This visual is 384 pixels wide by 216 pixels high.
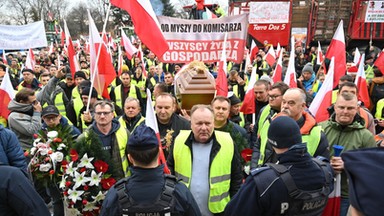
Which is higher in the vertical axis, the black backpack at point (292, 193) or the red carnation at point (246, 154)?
the black backpack at point (292, 193)

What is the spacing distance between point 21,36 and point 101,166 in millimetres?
Answer: 9079

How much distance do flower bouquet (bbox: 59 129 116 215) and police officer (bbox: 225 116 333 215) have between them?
1.39 metres

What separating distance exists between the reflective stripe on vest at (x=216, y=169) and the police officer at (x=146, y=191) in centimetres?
77

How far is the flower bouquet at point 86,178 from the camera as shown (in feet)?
10.5

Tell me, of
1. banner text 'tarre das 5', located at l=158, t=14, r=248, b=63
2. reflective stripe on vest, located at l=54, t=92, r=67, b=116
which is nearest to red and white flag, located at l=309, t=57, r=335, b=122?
banner text 'tarre das 5', located at l=158, t=14, r=248, b=63

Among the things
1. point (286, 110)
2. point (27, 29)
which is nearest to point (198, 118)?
point (286, 110)

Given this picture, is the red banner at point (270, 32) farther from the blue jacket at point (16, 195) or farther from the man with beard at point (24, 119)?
the blue jacket at point (16, 195)

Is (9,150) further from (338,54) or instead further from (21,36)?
(21,36)

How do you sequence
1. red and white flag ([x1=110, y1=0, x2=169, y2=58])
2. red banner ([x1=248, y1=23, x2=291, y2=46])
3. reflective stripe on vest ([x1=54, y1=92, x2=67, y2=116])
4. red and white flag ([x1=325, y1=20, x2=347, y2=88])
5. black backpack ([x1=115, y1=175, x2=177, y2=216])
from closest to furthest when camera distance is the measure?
black backpack ([x1=115, y1=175, x2=177, y2=216])
red and white flag ([x1=110, y1=0, x2=169, y2=58])
red and white flag ([x1=325, y1=20, x2=347, y2=88])
reflective stripe on vest ([x1=54, y1=92, x2=67, y2=116])
red banner ([x1=248, y1=23, x2=291, y2=46])

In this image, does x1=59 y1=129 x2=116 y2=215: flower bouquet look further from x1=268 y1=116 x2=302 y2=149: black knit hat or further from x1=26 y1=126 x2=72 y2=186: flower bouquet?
x1=268 y1=116 x2=302 y2=149: black knit hat

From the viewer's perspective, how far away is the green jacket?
11.4 ft

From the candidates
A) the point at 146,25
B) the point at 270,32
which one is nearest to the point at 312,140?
the point at 146,25

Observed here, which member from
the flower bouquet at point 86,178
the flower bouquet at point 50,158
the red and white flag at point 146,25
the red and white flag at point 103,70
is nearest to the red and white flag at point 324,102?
the red and white flag at point 146,25

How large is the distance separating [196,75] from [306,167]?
105 inches
